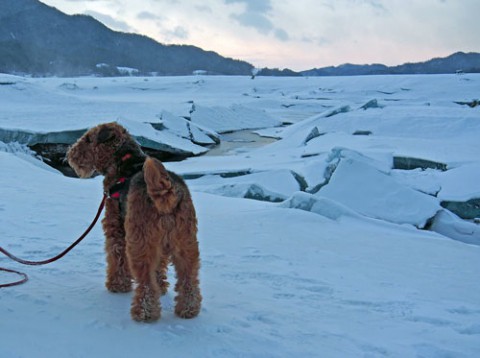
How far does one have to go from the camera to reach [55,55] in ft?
365

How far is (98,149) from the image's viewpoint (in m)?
3.51

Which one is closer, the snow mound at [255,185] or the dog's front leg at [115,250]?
the dog's front leg at [115,250]

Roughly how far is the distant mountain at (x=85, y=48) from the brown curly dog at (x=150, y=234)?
10272 centimetres

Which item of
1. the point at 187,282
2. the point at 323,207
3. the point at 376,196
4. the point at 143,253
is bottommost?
the point at 376,196

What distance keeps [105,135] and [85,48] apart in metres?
131

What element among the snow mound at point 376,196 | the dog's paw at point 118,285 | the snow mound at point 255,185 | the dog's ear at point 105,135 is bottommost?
the snow mound at point 255,185

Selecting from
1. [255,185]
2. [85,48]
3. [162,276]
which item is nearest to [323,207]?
[162,276]

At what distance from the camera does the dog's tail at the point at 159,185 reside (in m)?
2.75

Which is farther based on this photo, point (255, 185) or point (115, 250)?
point (255, 185)

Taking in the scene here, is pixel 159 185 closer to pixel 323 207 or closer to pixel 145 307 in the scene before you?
pixel 145 307

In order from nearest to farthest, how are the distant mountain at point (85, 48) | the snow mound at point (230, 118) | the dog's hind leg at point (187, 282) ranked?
the dog's hind leg at point (187, 282) → the snow mound at point (230, 118) → the distant mountain at point (85, 48)

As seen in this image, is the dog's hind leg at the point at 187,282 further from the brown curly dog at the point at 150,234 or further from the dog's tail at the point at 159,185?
the dog's tail at the point at 159,185

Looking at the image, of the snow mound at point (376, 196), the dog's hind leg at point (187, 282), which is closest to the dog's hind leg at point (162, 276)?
the dog's hind leg at point (187, 282)

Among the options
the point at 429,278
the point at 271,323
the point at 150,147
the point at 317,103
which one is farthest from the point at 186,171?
the point at 317,103
